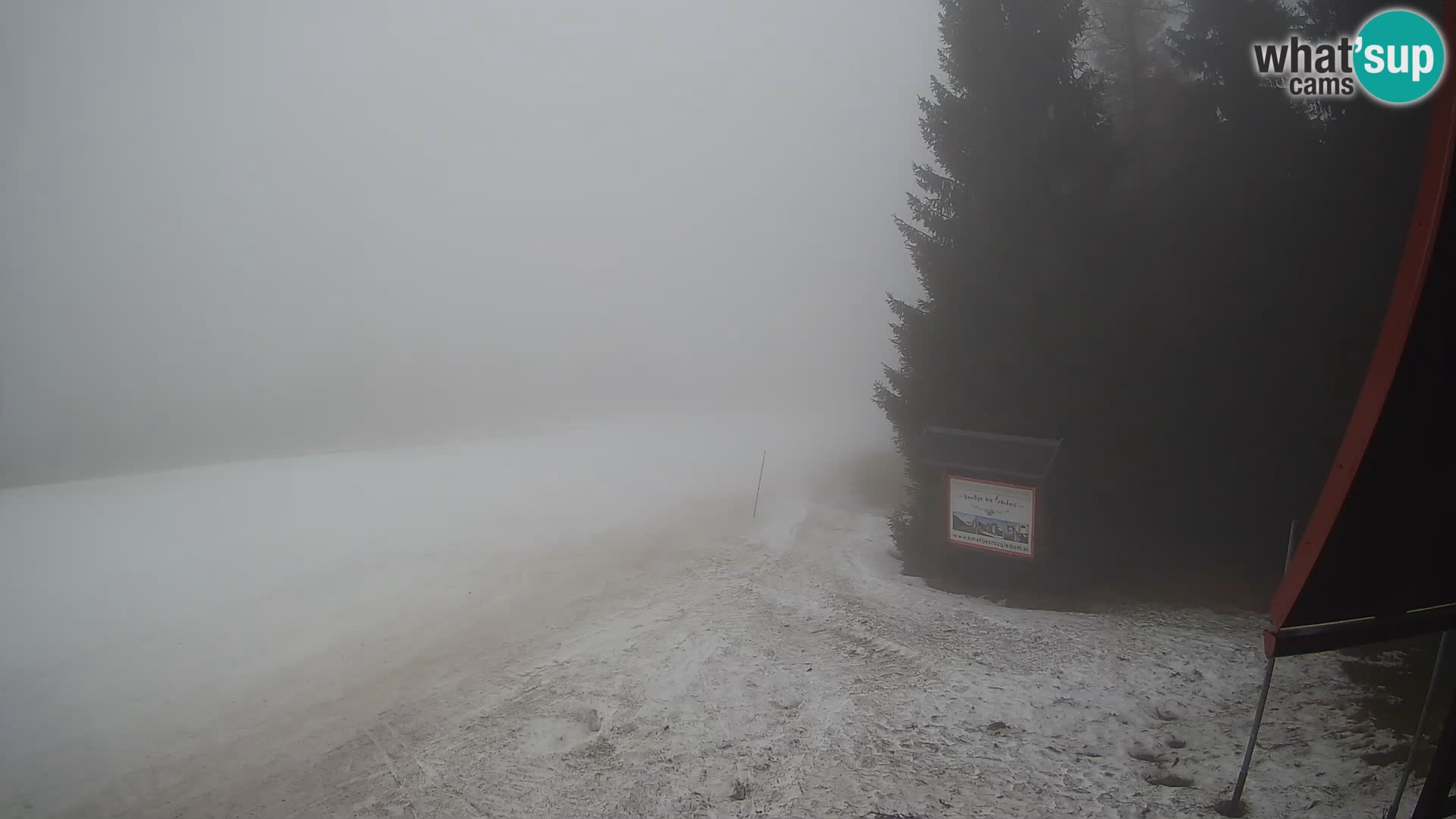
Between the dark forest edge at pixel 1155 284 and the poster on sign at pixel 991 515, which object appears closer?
the dark forest edge at pixel 1155 284

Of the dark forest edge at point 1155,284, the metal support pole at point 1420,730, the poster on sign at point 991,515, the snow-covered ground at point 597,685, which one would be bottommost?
the snow-covered ground at point 597,685

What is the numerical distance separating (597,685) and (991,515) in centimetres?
582

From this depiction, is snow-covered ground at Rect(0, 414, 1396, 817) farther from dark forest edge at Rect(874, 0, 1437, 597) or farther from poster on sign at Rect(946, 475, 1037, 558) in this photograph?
dark forest edge at Rect(874, 0, 1437, 597)

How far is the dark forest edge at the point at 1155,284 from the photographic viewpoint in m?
7.82

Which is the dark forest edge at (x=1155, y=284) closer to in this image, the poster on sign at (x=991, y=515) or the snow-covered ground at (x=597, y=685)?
the poster on sign at (x=991, y=515)

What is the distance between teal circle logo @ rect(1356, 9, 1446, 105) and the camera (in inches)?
140

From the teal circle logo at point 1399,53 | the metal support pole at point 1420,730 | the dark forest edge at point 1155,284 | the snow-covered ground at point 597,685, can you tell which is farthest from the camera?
the dark forest edge at point 1155,284

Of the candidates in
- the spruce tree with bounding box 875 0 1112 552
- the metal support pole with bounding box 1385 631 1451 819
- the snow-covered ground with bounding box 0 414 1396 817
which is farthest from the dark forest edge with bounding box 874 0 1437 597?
the metal support pole with bounding box 1385 631 1451 819

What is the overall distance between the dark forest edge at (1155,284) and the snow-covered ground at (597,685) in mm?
1328

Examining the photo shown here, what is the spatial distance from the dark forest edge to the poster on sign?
16.1 inches

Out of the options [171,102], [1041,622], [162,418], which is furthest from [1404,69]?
[171,102]

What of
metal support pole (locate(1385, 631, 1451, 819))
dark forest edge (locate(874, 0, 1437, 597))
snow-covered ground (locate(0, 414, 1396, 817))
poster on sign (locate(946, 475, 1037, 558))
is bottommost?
snow-covered ground (locate(0, 414, 1396, 817))

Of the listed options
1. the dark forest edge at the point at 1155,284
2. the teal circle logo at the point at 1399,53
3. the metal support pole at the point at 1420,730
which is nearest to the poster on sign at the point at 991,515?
the dark forest edge at the point at 1155,284

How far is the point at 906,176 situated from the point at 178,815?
54.9m
